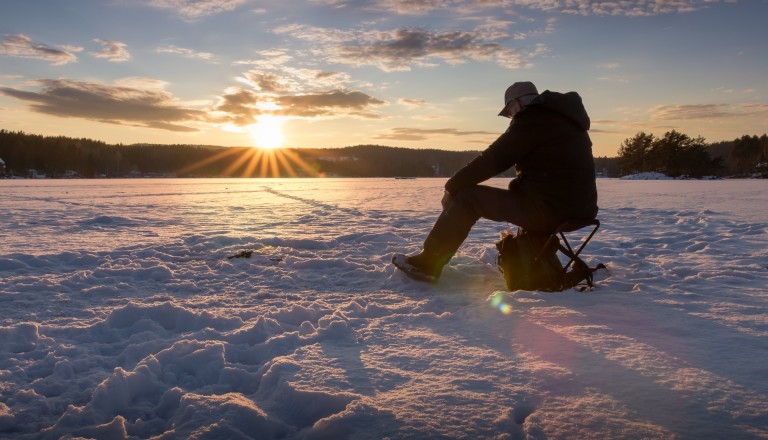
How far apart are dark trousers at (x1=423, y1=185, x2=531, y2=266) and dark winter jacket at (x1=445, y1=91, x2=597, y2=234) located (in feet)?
0.33

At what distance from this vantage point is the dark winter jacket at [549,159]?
3.42m

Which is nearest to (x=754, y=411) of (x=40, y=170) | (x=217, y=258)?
(x=217, y=258)

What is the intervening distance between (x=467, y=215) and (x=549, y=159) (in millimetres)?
846

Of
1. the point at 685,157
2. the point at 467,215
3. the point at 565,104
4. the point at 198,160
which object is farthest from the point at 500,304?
the point at 198,160

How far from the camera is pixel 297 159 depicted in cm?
16925

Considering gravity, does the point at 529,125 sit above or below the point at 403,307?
above

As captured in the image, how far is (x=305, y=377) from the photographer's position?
2.13 m

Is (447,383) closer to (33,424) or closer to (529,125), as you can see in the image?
(33,424)

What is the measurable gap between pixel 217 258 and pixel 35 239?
3307mm

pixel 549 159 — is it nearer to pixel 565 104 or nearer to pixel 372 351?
pixel 565 104

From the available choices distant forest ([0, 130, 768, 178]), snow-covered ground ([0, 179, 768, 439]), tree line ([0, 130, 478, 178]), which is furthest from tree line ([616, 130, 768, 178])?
snow-covered ground ([0, 179, 768, 439])

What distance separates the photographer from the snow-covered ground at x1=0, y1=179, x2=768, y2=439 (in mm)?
1773

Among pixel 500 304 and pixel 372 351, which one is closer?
pixel 372 351

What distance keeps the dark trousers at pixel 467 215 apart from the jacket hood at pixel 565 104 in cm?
76
